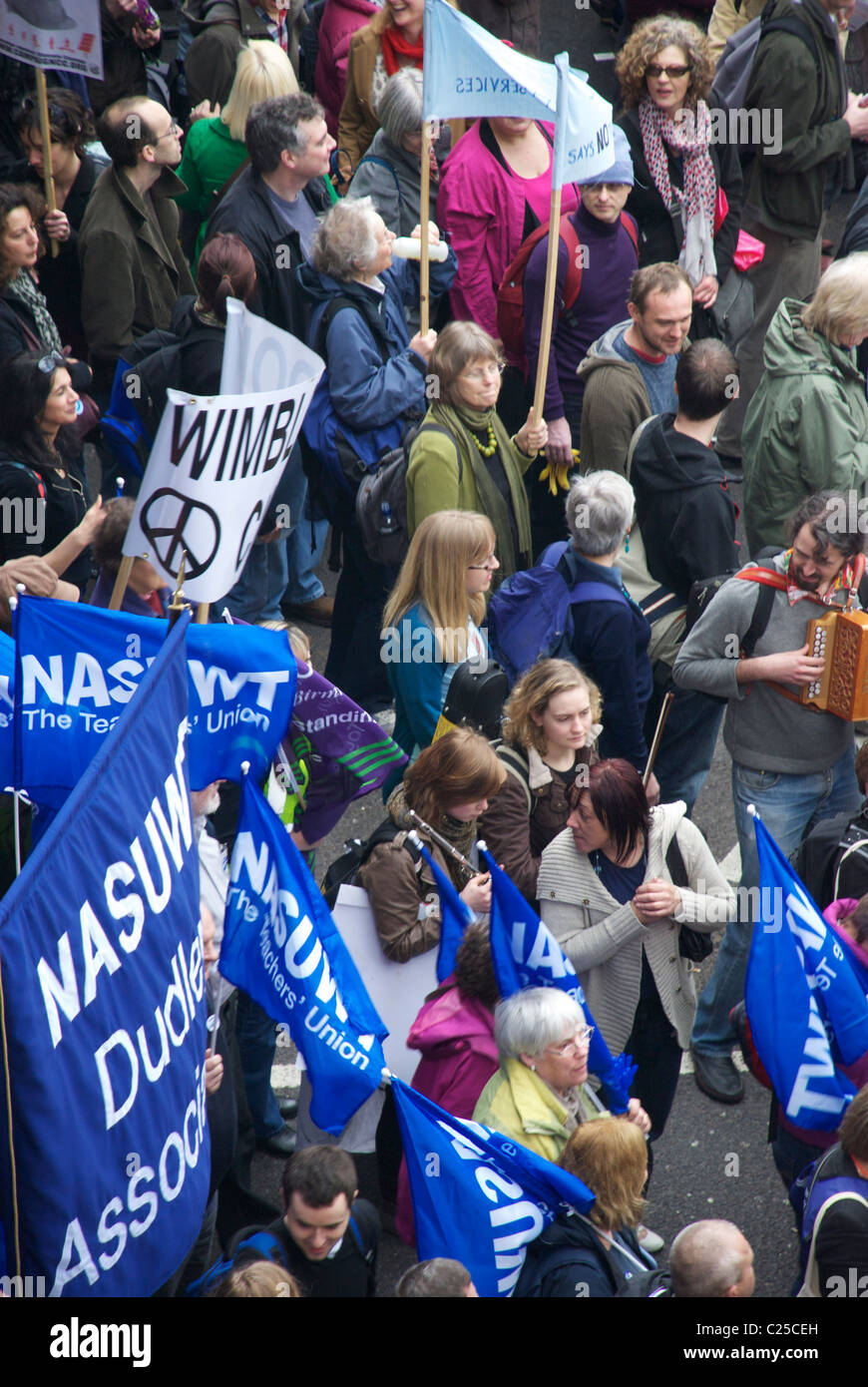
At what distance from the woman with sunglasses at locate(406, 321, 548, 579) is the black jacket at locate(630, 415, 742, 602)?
547 millimetres

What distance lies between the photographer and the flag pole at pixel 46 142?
23.0 feet

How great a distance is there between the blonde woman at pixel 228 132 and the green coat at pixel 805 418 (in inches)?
112

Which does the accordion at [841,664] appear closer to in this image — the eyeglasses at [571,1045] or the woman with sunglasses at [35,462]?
the eyeglasses at [571,1045]

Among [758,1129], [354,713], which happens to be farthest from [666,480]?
A: [758,1129]

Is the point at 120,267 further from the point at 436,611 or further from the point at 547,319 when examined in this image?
the point at 436,611

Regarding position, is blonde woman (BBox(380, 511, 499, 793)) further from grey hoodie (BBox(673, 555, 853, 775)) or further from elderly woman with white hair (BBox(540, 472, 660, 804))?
grey hoodie (BBox(673, 555, 853, 775))

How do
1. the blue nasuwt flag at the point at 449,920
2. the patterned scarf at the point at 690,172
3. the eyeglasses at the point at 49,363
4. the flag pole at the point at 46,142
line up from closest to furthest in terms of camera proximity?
1. the blue nasuwt flag at the point at 449,920
2. the eyeglasses at the point at 49,363
3. the flag pole at the point at 46,142
4. the patterned scarf at the point at 690,172

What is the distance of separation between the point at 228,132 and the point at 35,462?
301 centimetres

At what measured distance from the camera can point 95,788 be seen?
9.56 ft

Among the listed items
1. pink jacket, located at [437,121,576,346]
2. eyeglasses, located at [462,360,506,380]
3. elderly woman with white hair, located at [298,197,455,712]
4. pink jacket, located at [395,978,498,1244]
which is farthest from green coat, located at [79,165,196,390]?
pink jacket, located at [395,978,498,1244]

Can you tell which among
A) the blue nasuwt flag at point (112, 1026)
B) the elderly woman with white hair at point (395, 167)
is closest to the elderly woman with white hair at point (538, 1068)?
the blue nasuwt flag at point (112, 1026)

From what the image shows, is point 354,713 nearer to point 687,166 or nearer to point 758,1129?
point 758,1129

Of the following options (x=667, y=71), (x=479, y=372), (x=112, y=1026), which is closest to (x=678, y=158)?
(x=667, y=71)

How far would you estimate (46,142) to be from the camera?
7.20 metres
